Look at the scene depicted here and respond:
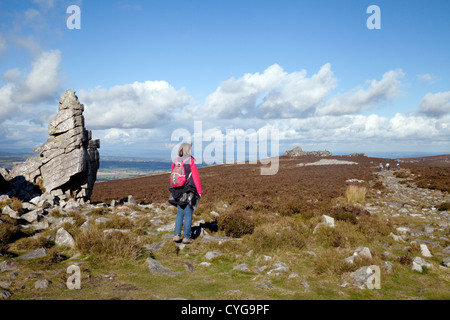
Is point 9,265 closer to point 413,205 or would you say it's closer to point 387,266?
point 387,266

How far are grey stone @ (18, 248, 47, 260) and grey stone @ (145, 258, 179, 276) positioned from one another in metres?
2.87

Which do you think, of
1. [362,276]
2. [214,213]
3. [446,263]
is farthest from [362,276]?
[214,213]

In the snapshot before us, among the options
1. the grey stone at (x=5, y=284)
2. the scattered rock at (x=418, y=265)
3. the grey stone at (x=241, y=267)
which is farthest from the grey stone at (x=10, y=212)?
the scattered rock at (x=418, y=265)

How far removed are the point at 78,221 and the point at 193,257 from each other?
5.52 m

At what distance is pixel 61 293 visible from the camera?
4840 millimetres

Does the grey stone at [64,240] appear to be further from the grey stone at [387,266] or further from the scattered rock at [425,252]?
the scattered rock at [425,252]

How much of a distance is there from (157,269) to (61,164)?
539 inches

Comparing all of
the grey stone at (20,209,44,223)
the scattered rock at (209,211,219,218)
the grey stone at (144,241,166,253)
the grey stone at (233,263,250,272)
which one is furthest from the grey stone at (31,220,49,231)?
the grey stone at (233,263,250,272)

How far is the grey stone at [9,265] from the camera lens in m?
5.88

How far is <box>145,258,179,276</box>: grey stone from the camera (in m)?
6.28

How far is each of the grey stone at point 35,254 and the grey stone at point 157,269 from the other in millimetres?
2874
